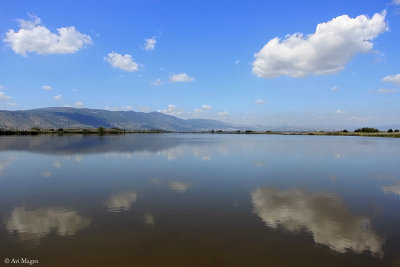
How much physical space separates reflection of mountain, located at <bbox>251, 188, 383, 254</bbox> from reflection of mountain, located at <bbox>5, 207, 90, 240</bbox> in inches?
348

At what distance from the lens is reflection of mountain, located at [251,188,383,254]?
35.1ft

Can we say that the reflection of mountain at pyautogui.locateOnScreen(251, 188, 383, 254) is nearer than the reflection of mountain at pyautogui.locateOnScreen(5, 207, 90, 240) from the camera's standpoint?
Yes

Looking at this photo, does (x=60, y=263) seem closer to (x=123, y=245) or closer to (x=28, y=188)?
(x=123, y=245)

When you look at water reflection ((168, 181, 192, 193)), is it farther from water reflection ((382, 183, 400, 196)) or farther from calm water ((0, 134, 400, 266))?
water reflection ((382, 183, 400, 196))

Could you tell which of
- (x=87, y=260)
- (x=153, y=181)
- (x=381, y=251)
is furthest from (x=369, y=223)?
(x=153, y=181)

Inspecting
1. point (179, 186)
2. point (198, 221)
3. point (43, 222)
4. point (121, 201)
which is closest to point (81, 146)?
point (179, 186)

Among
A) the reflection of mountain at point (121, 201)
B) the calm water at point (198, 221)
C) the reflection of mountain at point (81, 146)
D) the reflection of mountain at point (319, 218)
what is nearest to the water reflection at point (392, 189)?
the calm water at point (198, 221)

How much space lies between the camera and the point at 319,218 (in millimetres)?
13422

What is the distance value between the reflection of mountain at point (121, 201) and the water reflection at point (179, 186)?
3.02m

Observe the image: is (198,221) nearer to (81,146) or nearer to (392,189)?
(392,189)

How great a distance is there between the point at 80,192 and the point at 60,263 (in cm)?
1018

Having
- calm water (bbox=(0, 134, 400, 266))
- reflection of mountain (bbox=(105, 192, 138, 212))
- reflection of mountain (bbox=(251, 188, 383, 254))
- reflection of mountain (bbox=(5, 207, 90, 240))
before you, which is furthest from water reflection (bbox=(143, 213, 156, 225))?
reflection of mountain (bbox=(251, 188, 383, 254))

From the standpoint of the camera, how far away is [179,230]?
37.9 feet

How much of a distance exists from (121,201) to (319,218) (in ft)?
36.0
